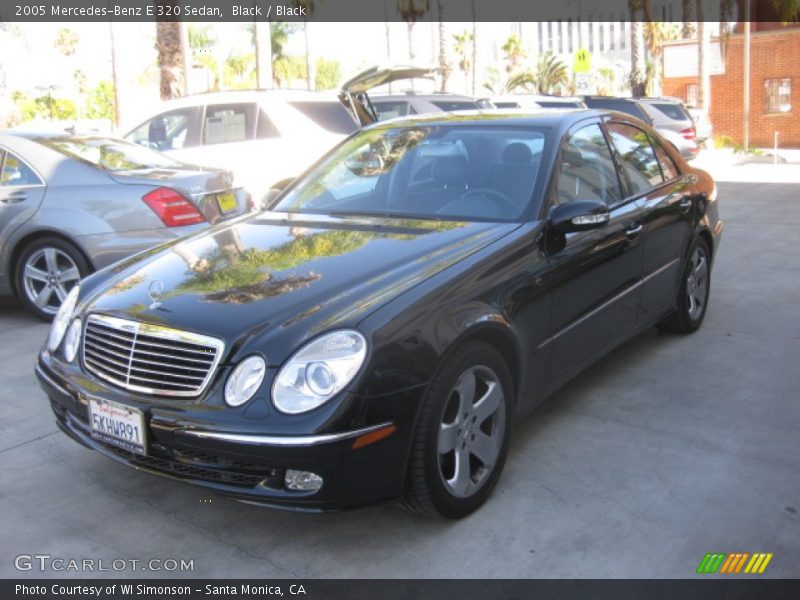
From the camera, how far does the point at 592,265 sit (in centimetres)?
431

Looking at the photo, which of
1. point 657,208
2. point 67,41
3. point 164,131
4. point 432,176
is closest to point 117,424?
point 432,176

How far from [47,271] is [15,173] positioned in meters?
0.80

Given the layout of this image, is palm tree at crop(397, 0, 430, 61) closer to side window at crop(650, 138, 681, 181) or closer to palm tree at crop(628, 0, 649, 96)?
palm tree at crop(628, 0, 649, 96)

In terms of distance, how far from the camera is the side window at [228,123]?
31.6ft

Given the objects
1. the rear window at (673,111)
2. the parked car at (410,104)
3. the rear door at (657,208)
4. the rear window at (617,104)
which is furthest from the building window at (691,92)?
the rear door at (657,208)

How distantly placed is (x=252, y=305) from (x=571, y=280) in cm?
161

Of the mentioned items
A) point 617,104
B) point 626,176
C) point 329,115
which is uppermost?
point 617,104

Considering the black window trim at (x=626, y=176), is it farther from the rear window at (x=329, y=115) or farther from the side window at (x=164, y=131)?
the side window at (x=164, y=131)

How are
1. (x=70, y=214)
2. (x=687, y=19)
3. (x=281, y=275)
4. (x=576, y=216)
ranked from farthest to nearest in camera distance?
(x=687, y=19) → (x=70, y=214) → (x=576, y=216) → (x=281, y=275)

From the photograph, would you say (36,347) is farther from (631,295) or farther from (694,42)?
(694,42)

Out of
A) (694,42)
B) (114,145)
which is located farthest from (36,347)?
(694,42)

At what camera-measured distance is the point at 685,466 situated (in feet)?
12.9

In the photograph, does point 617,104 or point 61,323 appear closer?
point 61,323

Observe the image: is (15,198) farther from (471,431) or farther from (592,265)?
(471,431)
